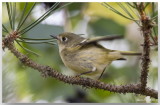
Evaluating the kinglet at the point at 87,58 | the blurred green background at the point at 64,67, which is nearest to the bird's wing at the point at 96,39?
the kinglet at the point at 87,58

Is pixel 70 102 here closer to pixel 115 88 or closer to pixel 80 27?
pixel 80 27

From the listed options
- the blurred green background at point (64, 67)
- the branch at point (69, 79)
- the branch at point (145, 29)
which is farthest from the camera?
the blurred green background at point (64, 67)

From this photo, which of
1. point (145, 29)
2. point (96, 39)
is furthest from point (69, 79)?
point (145, 29)

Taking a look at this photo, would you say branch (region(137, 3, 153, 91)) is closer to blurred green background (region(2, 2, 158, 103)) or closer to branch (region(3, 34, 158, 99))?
branch (region(3, 34, 158, 99))

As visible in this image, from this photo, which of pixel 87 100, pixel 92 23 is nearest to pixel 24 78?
pixel 87 100

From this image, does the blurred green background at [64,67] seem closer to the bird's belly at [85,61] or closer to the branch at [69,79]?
the bird's belly at [85,61]

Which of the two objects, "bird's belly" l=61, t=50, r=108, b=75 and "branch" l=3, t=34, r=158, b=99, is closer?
"branch" l=3, t=34, r=158, b=99

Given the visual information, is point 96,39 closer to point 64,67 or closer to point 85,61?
point 85,61

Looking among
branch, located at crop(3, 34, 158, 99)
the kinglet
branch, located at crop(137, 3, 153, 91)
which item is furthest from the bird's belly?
branch, located at crop(137, 3, 153, 91)
